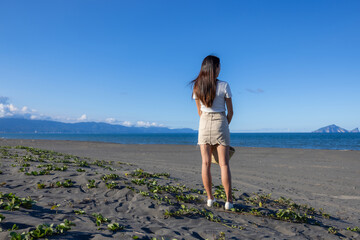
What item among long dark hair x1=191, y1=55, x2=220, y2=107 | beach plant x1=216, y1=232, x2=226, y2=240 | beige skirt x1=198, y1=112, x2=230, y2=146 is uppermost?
long dark hair x1=191, y1=55, x2=220, y2=107

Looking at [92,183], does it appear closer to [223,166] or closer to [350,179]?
[223,166]

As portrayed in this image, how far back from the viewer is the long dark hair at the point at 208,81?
442 centimetres

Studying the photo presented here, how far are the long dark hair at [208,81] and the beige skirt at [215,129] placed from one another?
23 centimetres

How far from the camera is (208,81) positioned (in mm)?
4438

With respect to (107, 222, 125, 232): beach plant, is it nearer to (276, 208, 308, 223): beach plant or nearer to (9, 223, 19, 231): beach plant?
(9, 223, 19, 231): beach plant

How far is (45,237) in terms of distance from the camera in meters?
2.73

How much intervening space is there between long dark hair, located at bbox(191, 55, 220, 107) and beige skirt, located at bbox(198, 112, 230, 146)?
235 mm

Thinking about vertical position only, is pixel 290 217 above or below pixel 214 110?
below

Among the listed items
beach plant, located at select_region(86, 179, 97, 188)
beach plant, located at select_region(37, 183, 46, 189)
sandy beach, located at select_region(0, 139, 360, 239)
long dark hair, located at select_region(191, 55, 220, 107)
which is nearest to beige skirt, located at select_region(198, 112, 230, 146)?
long dark hair, located at select_region(191, 55, 220, 107)

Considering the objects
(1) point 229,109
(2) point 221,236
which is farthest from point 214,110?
(2) point 221,236

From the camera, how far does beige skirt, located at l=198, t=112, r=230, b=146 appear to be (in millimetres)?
4445

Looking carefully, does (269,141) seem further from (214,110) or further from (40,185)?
(40,185)

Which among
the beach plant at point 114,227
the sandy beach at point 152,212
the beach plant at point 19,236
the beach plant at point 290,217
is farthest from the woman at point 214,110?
the beach plant at point 19,236

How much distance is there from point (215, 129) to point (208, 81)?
0.84 meters
